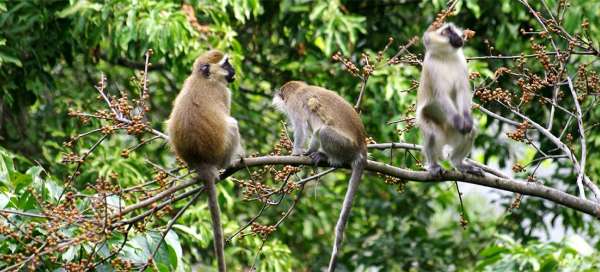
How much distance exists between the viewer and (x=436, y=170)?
248 inches

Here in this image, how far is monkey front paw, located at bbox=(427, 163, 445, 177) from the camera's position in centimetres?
607

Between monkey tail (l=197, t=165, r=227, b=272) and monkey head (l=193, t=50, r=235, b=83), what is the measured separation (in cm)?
96

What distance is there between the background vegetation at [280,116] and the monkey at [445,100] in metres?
0.15

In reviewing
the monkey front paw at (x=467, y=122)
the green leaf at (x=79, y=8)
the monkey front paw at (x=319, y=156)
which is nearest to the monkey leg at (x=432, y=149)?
the monkey front paw at (x=467, y=122)

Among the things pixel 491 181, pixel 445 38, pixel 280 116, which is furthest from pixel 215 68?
pixel 280 116

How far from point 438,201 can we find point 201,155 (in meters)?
6.93

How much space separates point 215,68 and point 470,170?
6.76 feet

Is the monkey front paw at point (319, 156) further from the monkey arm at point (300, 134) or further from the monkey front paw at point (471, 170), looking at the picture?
the monkey front paw at point (471, 170)

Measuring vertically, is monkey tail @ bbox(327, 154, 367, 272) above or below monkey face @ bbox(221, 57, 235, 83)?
below

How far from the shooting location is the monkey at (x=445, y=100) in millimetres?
6680

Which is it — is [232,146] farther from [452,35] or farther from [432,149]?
[452,35]

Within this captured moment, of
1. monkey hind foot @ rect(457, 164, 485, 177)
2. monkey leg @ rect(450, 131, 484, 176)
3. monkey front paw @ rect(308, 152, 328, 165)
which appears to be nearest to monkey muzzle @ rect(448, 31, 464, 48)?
monkey leg @ rect(450, 131, 484, 176)

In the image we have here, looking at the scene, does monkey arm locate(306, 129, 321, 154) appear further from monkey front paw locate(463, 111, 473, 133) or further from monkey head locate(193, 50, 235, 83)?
monkey front paw locate(463, 111, 473, 133)

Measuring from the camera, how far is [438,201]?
13.0 m
